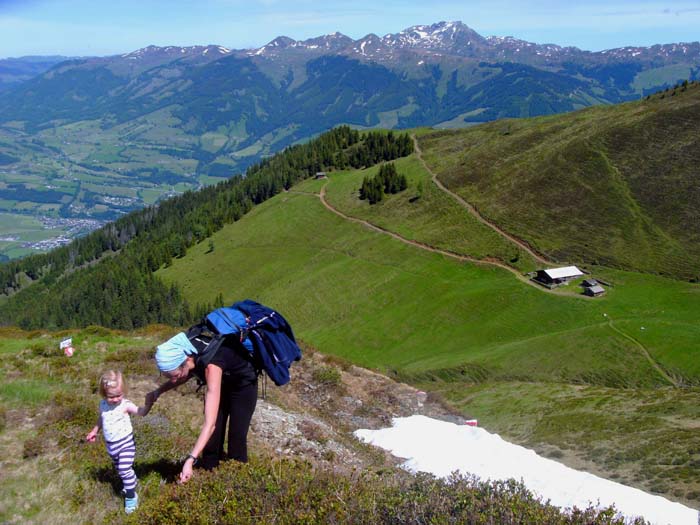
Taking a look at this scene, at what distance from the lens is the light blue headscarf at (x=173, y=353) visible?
23.1ft

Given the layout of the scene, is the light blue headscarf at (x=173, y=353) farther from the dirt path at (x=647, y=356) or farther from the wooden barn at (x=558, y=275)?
the wooden barn at (x=558, y=275)

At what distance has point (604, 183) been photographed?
253 feet

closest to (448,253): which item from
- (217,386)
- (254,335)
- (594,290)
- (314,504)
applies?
(594,290)

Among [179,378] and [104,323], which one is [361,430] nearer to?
[179,378]

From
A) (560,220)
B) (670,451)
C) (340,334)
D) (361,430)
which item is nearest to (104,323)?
(340,334)

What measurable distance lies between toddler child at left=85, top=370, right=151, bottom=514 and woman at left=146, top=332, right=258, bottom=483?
759mm

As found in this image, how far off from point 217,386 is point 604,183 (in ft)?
270

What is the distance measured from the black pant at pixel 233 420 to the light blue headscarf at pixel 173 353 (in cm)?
76

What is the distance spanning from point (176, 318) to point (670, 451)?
78779 millimetres

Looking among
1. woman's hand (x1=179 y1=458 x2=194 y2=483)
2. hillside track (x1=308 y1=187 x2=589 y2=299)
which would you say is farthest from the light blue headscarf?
hillside track (x1=308 y1=187 x2=589 y2=299)

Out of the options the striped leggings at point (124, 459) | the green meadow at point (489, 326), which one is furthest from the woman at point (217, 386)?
the green meadow at point (489, 326)

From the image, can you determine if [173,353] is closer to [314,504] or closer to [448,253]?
[314,504]

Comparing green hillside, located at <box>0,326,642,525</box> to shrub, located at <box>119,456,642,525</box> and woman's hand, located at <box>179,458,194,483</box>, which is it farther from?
woman's hand, located at <box>179,458,194,483</box>

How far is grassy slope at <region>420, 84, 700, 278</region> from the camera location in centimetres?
6331
